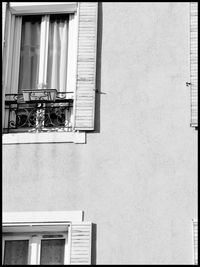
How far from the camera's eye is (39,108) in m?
12.9

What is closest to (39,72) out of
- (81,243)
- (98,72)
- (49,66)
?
(49,66)

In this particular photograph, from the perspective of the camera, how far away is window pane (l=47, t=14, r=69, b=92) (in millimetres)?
13227

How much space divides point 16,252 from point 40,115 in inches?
75.3

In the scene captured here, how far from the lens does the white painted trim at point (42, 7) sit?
13375mm

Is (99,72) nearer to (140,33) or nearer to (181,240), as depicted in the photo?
(140,33)

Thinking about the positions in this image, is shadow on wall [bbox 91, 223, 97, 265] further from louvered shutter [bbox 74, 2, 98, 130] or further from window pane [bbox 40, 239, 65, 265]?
louvered shutter [bbox 74, 2, 98, 130]

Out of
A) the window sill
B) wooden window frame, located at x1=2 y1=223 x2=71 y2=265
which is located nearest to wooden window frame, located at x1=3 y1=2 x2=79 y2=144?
the window sill

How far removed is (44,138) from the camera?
12.4 metres

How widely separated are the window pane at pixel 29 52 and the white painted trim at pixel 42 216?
211cm

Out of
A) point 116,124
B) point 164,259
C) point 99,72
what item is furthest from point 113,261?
point 99,72

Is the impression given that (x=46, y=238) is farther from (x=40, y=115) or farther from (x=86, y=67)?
(x=86, y=67)

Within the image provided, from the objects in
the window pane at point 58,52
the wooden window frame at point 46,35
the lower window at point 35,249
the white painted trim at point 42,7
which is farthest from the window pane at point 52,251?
the white painted trim at point 42,7

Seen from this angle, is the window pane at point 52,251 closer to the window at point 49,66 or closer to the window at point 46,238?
the window at point 46,238

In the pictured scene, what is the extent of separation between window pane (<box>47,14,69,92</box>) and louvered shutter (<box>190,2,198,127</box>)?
5.88 feet
